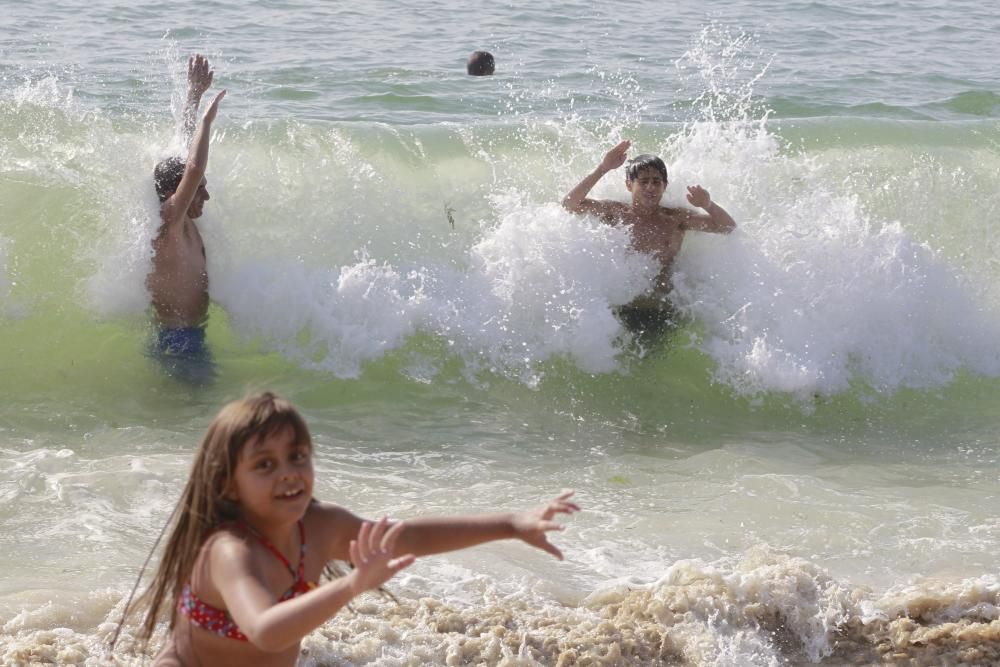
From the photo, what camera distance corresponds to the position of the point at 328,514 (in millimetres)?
2828

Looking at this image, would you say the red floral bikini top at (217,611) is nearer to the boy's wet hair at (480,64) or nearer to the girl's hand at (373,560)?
the girl's hand at (373,560)

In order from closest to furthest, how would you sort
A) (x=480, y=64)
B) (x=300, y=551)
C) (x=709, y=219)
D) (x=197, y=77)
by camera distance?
(x=300, y=551) < (x=197, y=77) < (x=709, y=219) < (x=480, y=64)

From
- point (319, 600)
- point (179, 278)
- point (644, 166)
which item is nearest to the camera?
point (319, 600)

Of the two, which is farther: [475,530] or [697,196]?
[697,196]

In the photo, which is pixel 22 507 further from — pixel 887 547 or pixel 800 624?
pixel 887 547

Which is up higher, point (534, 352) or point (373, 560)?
point (373, 560)

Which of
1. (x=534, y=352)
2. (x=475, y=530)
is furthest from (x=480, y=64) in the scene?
(x=475, y=530)

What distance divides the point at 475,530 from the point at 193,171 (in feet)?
13.8

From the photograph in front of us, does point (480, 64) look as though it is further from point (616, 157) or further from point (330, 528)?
point (330, 528)

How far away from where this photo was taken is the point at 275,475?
102 inches

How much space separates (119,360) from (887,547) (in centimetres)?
416

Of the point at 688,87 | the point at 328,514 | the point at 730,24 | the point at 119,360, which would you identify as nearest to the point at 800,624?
the point at 328,514

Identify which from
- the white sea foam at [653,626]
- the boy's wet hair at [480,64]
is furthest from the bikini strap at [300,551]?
the boy's wet hair at [480,64]

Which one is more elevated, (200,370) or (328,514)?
(328,514)
